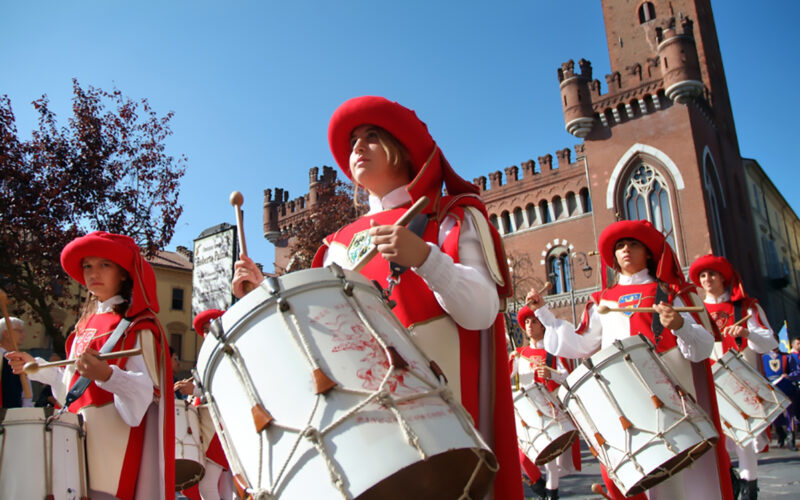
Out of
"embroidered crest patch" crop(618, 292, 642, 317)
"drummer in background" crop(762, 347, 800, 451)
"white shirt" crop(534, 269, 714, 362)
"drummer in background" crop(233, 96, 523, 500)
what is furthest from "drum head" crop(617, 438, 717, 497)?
"drummer in background" crop(762, 347, 800, 451)

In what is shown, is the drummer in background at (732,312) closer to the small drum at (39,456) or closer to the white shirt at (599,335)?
the white shirt at (599,335)

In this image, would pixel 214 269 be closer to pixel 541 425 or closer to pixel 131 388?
pixel 541 425

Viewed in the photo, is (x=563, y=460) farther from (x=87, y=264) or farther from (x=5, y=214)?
(x=5, y=214)

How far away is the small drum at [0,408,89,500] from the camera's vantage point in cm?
272

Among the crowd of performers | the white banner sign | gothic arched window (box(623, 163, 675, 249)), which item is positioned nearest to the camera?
the crowd of performers

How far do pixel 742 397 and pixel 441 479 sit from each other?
195 inches

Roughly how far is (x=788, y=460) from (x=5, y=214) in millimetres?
13664

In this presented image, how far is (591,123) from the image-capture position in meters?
29.0

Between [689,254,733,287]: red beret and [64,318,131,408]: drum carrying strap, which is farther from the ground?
[689,254,733,287]: red beret

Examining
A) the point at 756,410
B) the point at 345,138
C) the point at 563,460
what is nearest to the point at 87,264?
the point at 345,138

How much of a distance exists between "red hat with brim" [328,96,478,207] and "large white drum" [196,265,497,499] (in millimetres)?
784

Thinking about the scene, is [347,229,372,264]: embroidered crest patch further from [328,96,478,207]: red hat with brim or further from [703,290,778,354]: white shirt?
[703,290,778,354]: white shirt

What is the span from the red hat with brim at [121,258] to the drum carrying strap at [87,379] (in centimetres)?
10

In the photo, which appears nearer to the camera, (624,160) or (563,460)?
(563,460)
